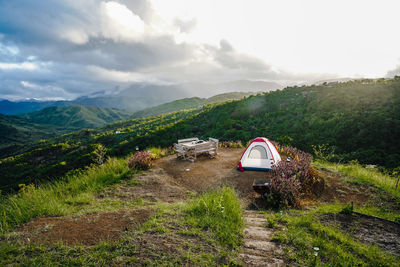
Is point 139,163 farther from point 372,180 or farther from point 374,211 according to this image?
A: point 372,180

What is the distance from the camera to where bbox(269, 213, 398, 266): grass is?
3.17 meters

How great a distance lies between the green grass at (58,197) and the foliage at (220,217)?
2695 mm

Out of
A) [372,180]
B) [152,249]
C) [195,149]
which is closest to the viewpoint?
[152,249]

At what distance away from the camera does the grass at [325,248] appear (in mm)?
3166

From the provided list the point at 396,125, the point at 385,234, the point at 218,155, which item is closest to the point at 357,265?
the point at 385,234

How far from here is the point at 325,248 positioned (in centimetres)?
348

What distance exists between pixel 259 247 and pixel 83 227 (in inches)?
148

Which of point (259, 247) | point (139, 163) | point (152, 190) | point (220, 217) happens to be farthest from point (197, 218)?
point (139, 163)

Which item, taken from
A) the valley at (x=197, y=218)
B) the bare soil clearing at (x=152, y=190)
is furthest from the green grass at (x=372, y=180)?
the bare soil clearing at (x=152, y=190)

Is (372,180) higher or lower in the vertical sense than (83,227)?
lower

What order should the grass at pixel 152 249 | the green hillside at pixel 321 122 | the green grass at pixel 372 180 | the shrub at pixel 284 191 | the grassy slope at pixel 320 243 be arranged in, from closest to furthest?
the grass at pixel 152 249 → the grassy slope at pixel 320 243 → the shrub at pixel 284 191 → the green grass at pixel 372 180 → the green hillside at pixel 321 122

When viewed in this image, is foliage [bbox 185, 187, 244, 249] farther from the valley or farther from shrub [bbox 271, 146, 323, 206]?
shrub [bbox 271, 146, 323, 206]

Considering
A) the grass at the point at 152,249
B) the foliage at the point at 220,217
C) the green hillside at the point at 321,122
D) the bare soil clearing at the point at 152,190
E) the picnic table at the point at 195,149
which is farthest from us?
the green hillside at the point at 321,122

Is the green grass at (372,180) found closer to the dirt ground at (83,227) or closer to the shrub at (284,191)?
the shrub at (284,191)
